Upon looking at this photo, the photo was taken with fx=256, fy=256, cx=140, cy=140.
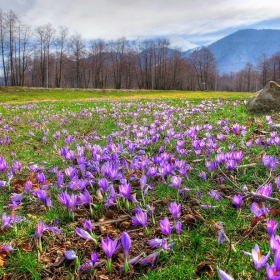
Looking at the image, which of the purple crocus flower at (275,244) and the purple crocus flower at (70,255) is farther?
the purple crocus flower at (70,255)

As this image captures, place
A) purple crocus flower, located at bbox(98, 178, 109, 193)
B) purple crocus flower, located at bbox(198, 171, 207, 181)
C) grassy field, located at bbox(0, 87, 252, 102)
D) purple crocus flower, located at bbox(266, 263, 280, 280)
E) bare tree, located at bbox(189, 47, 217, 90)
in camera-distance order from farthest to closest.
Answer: bare tree, located at bbox(189, 47, 217, 90), grassy field, located at bbox(0, 87, 252, 102), purple crocus flower, located at bbox(198, 171, 207, 181), purple crocus flower, located at bbox(98, 178, 109, 193), purple crocus flower, located at bbox(266, 263, 280, 280)

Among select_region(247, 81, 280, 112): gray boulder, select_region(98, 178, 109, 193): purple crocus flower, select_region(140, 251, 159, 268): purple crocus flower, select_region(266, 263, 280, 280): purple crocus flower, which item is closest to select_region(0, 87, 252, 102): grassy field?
select_region(247, 81, 280, 112): gray boulder

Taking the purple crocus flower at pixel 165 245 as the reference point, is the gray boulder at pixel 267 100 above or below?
above

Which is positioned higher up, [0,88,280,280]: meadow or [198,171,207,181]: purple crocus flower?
[198,171,207,181]: purple crocus flower

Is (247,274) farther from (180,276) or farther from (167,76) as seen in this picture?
(167,76)

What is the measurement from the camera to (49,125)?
20.7ft

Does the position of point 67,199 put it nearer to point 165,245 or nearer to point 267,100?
point 165,245

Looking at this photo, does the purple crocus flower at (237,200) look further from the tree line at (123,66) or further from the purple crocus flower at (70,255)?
the tree line at (123,66)

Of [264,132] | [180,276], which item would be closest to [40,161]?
[180,276]

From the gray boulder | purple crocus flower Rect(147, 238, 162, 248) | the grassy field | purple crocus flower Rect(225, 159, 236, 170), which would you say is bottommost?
purple crocus flower Rect(147, 238, 162, 248)

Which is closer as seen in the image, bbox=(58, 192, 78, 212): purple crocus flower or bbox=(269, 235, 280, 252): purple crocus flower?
bbox=(269, 235, 280, 252): purple crocus flower

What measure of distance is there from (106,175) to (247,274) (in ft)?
4.86

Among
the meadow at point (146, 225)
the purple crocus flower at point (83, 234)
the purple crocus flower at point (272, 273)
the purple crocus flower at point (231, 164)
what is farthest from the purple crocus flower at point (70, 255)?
the purple crocus flower at point (231, 164)

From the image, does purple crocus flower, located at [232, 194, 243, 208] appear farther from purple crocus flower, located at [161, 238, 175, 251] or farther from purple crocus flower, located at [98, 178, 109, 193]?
purple crocus flower, located at [98, 178, 109, 193]
